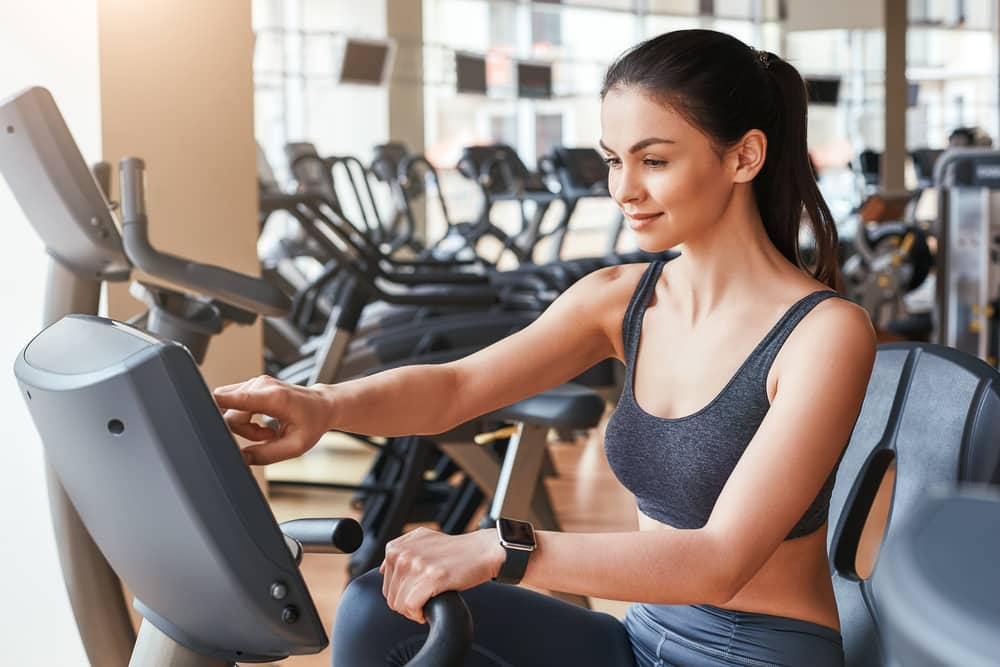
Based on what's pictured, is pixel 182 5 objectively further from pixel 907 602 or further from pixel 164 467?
pixel 907 602

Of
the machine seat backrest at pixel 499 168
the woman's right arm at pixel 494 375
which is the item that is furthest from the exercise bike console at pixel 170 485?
the machine seat backrest at pixel 499 168

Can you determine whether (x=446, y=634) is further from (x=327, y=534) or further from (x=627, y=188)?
(x=627, y=188)

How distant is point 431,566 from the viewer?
1.01 m

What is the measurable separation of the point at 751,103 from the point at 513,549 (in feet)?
1.97

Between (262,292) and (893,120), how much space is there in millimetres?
9814

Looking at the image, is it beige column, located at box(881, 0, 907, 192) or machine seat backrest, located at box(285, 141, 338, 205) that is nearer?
machine seat backrest, located at box(285, 141, 338, 205)

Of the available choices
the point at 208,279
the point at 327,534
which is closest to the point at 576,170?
the point at 208,279

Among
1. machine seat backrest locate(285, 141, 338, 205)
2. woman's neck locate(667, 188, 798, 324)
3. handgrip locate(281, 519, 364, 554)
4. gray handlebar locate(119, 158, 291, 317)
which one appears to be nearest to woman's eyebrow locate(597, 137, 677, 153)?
woman's neck locate(667, 188, 798, 324)

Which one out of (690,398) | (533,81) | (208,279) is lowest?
(690,398)

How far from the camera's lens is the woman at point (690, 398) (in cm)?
115

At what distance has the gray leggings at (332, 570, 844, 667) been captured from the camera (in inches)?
47.7

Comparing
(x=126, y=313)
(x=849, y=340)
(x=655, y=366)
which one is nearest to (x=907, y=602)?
(x=849, y=340)

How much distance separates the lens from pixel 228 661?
0.93m

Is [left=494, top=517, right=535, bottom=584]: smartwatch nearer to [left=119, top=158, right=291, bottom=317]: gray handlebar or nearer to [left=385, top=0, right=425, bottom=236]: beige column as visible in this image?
[left=119, top=158, right=291, bottom=317]: gray handlebar
